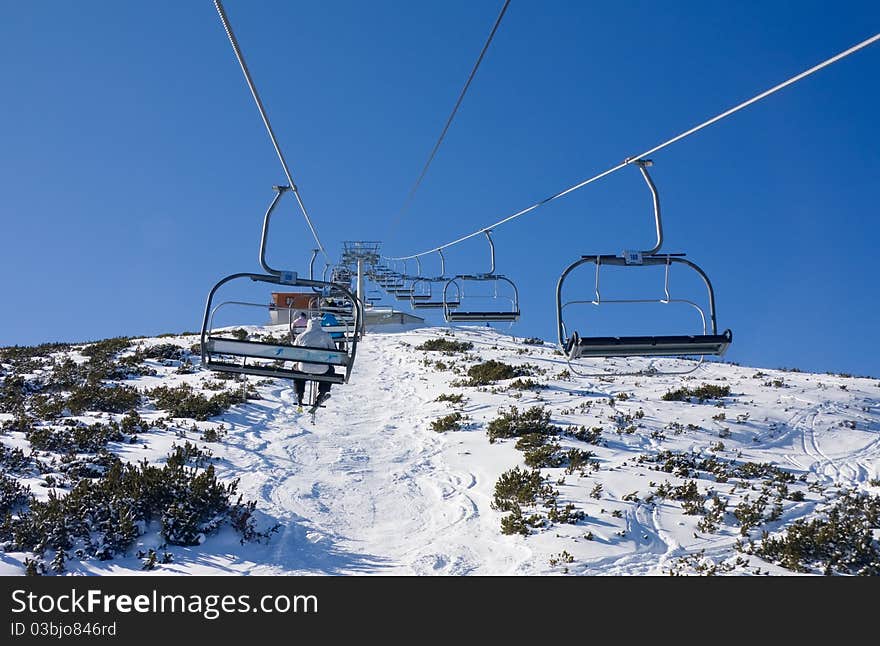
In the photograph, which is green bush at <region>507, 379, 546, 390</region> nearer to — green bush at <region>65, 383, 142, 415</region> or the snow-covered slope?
the snow-covered slope

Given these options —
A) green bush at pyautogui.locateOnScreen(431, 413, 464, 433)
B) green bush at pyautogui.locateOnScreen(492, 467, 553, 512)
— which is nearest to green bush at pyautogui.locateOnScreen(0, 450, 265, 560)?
green bush at pyautogui.locateOnScreen(492, 467, 553, 512)

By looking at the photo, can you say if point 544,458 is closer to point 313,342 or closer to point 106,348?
point 313,342

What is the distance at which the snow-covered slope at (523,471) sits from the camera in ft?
24.0

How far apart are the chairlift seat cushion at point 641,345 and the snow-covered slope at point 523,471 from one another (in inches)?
125

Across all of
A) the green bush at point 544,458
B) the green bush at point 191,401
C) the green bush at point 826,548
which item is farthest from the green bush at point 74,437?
the green bush at point 826,548

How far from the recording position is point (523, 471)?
9586 millimetres

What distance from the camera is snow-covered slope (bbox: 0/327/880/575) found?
288 inches

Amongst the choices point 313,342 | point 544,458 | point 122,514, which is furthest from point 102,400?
point 544,458

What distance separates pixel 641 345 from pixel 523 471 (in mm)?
4923

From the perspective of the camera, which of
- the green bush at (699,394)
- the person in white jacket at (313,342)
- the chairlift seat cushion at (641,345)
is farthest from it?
the green bush at (699,394)

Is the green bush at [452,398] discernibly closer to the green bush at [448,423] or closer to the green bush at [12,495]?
the green bush at [448,423]

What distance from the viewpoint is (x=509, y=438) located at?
39.5 feet

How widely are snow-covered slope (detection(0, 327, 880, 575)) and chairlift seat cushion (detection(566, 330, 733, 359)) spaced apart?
318cm

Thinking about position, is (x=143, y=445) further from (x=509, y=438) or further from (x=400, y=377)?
(x=400, y=377)
